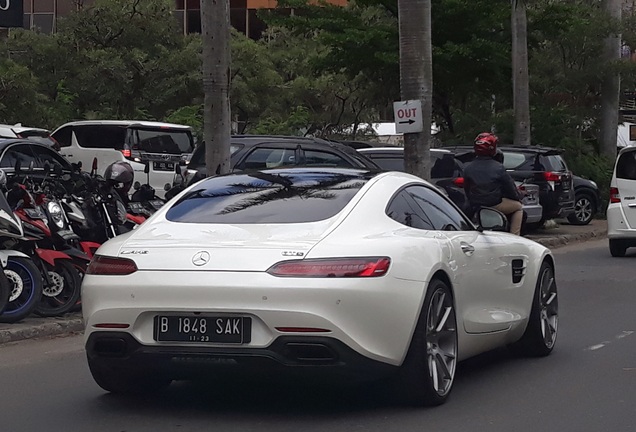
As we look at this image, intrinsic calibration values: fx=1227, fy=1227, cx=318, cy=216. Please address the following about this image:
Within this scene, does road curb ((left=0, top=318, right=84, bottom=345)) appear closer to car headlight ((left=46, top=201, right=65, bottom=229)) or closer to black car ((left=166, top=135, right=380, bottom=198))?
car headlight ((left=46, top=201, right=65, bottom=229))

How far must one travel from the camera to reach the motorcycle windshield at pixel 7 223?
10.8 metres

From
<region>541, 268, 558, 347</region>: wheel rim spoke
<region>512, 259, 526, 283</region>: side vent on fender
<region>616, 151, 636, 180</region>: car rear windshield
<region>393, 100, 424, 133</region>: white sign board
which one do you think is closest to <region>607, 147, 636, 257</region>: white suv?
<region>616, 151, 636, 180</region>: car rear windshield

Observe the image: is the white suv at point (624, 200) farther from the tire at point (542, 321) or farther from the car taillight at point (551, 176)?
the tire at point (542, 321)

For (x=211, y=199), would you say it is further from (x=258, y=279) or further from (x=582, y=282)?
(x=582, y=282)

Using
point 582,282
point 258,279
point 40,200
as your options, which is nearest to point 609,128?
point 582,282

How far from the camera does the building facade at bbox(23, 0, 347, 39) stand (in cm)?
6272

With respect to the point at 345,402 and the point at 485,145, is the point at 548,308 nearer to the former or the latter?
the point at 345,402

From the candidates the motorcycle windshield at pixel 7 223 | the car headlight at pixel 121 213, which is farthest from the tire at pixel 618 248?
the motorcycle windshield at pixel 7 223

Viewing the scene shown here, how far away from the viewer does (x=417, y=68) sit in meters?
18.2

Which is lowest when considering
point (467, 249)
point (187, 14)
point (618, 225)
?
point (618, 225)

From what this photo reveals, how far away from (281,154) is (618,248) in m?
5.84

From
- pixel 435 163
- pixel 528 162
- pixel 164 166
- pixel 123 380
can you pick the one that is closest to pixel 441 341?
pixel 123 380

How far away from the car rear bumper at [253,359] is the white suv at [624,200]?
13168 mm

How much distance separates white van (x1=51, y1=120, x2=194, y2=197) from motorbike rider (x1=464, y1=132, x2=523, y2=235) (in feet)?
39.6
